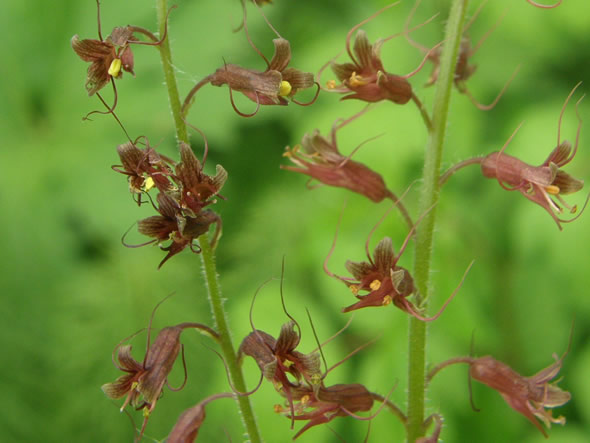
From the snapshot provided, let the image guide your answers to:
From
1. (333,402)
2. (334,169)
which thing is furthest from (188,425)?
(334,169)

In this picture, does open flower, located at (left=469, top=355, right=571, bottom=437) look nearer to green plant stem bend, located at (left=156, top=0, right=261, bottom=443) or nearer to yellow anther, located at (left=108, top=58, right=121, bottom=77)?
green plant stem bend, located at (left=156, top=0, right=261, bottom=443)

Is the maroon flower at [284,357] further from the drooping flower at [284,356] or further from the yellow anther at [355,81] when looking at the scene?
the yellow anther at [355,81]

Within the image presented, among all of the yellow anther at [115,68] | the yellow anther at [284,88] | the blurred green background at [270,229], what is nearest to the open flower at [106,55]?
the yellow anther at [115,68]

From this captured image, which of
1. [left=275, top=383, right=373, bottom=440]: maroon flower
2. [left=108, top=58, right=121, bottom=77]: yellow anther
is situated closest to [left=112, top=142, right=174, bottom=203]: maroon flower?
[left=108, top=58, right=121, bottom=77]: yellow anther

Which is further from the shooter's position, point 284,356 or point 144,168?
point 284,356

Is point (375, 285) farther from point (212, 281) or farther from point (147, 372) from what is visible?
point (147, 372)
